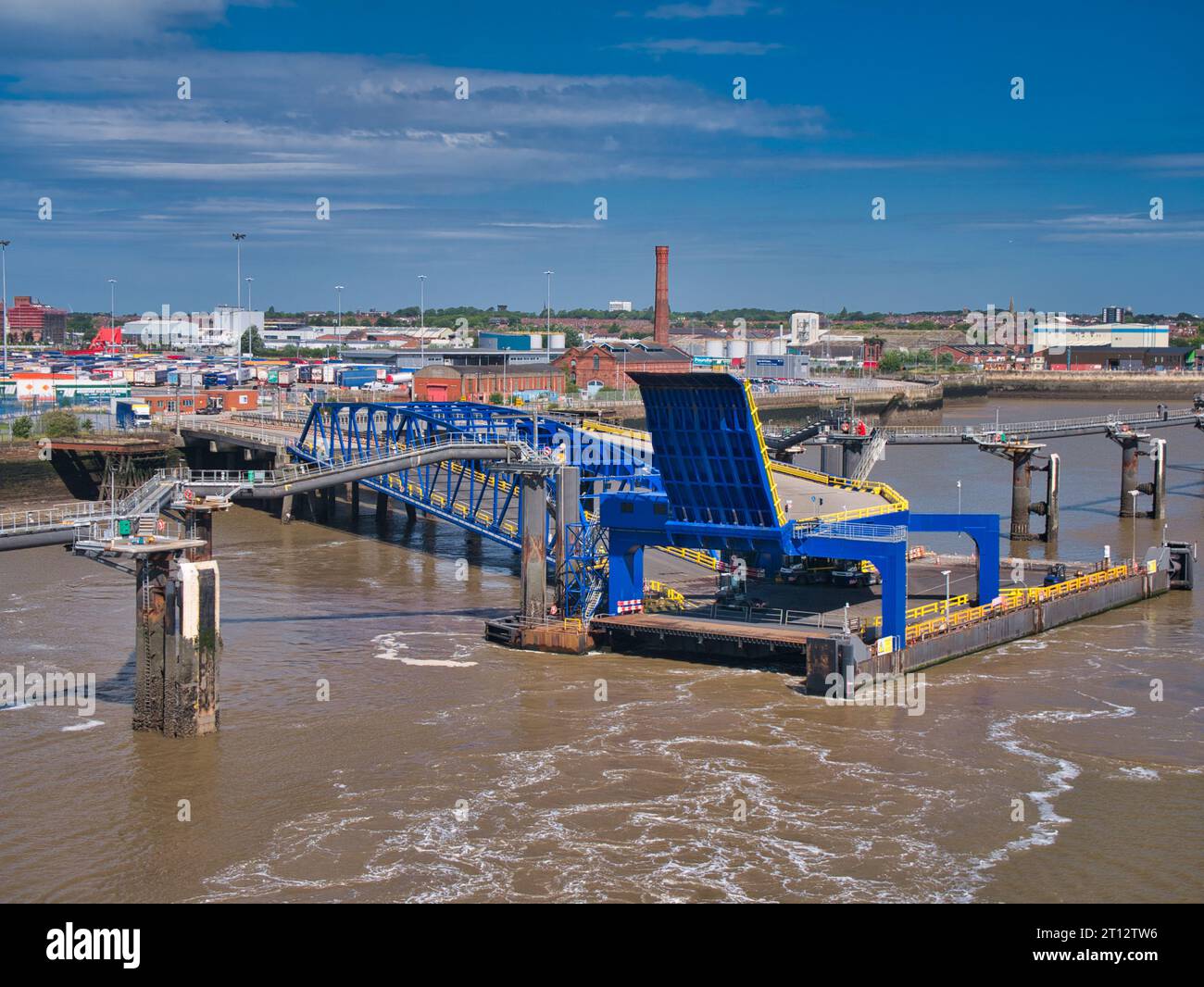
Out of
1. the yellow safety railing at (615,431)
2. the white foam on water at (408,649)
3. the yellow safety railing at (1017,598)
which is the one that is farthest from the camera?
the yellow safety railing at (615,431)

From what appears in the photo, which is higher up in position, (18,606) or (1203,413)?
(1203,413)

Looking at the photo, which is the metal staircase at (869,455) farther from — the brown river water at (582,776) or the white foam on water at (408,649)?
the white foam on water at (408,649)

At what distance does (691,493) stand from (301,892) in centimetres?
1907

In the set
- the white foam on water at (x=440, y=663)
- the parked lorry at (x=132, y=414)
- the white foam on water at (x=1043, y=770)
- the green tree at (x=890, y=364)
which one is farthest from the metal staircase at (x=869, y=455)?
the green tree at (x=890, y=364)

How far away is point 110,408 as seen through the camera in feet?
300

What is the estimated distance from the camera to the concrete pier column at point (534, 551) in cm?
4397

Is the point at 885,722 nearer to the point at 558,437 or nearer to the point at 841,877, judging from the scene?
the point at 841,877

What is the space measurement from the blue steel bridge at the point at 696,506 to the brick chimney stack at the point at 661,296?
260 ft

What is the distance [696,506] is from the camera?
41.9 metres
